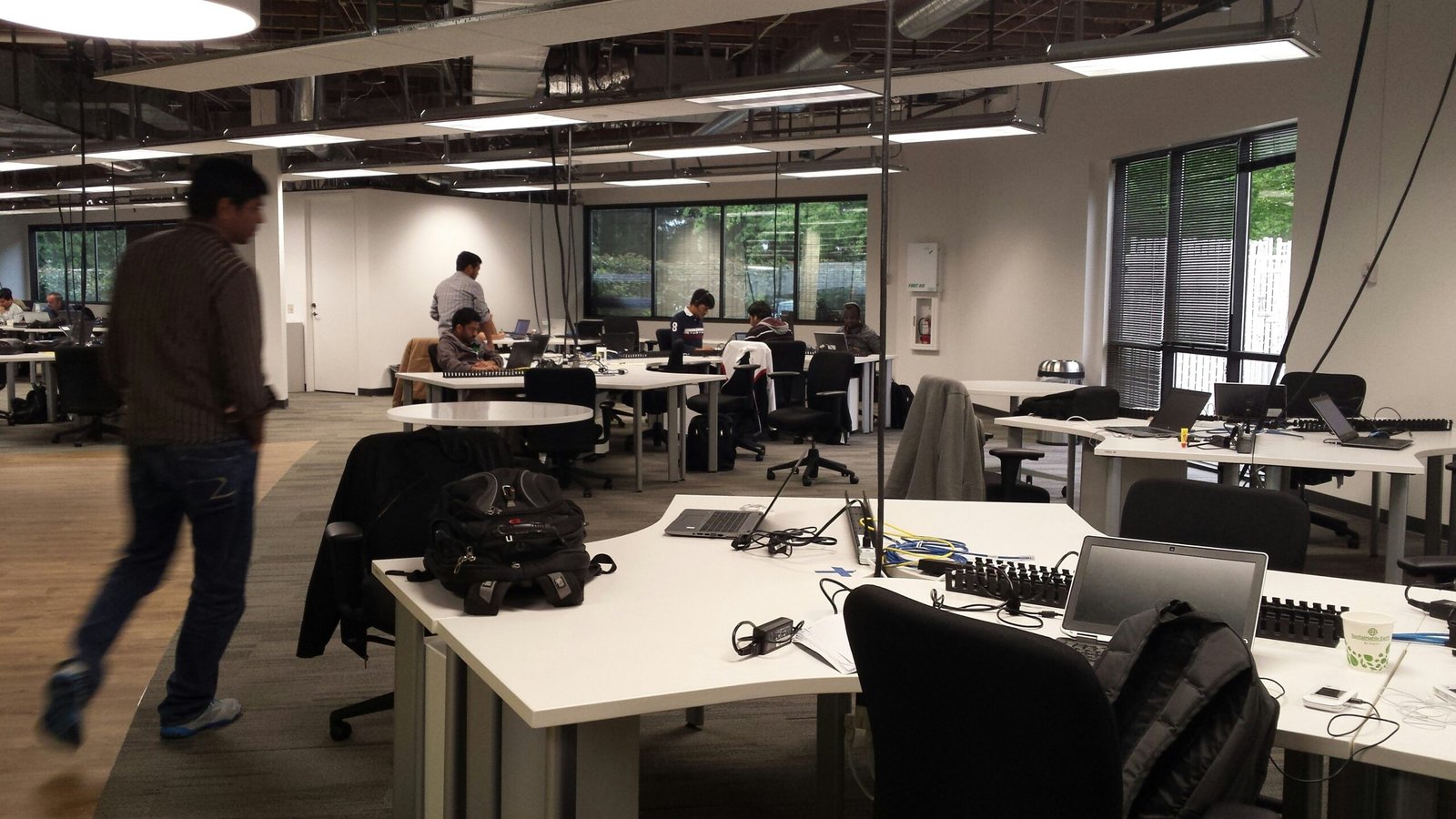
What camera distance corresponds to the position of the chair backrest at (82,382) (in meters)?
9.40

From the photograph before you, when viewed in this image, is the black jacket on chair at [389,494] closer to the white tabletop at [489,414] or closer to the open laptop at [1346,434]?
the white tabletop at [489,414]

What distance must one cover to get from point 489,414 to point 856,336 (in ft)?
19.3

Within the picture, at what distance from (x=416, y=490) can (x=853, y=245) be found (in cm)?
1160

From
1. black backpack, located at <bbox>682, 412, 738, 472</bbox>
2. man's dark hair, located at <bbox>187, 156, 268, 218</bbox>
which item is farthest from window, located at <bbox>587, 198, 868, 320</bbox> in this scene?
man's dark hair, located at <bbox>187, 156, 268, 218</bbox>

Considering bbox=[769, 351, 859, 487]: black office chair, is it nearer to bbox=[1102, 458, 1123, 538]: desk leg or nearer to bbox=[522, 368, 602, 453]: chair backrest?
bbox=[522, 368, 602, 453]: chair backrest

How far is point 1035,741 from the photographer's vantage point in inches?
60.9

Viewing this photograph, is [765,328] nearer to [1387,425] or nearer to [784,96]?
[784,96]

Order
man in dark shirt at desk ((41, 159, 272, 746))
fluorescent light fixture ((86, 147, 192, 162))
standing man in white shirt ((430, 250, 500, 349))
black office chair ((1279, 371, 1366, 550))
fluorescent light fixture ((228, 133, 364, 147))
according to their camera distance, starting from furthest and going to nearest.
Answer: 1. fluorescent light fixture ((86, 147, 192, 162))
2. standing man in white shirt ((430, 250, 500, 349))
3. fluorescent light fixture ((228, 133, 364, 147))
4. black office chair ((1279, 371, 1366, 550))
5. man in dark shirt at desk ((41, 159, 272, 746))

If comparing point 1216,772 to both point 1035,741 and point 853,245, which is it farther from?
point 853,245

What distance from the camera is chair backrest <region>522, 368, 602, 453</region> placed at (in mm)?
7090

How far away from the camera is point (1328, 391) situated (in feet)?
20.3

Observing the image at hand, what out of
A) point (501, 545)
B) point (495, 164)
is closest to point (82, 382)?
point (495, 164)

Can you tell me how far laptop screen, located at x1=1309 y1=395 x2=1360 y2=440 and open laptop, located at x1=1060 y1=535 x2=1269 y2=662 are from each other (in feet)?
10.7

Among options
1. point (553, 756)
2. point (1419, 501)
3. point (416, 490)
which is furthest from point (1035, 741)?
point (1419, 501)
